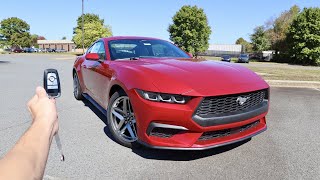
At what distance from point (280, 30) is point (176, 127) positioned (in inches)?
2480

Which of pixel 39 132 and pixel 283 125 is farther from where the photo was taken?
pixel 283 125

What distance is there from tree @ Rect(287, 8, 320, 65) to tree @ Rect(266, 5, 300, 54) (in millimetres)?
3847

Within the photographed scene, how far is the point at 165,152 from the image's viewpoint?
3.79 metres

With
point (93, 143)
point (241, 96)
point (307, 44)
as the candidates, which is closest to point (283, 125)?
point (241, 96)

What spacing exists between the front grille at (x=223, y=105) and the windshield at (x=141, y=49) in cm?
184

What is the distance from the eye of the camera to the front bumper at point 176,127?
3182mm

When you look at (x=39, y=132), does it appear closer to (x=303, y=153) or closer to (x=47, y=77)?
(x=47, y=77)

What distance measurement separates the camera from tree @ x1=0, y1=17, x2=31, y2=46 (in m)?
96.8

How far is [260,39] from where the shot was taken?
205 ft

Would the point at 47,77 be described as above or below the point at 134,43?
below

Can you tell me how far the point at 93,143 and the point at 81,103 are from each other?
2794 millimetres

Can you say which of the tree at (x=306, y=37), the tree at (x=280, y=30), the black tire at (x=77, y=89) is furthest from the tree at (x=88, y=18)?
the black tire at (x=77, y=89)

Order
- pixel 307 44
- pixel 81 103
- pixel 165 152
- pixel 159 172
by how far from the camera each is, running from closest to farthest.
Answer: pixel 159 172 → pixel 165 152 → pixel 81 103 → pixel 307 44

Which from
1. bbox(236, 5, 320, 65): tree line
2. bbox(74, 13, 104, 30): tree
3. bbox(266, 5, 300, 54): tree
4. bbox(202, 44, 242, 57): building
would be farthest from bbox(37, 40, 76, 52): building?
bbox(236, 5, 320, 65): tree line
